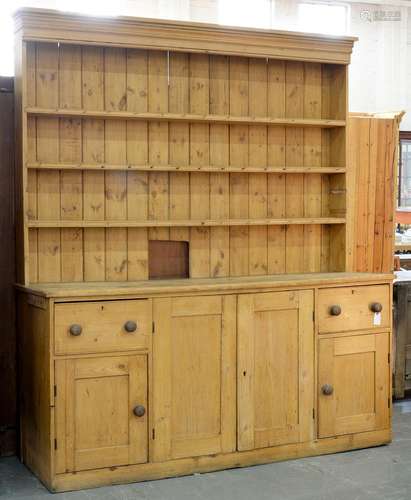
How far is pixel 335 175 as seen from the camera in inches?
173

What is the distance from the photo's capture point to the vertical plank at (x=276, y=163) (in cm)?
430

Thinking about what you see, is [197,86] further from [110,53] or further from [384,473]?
[384,473]

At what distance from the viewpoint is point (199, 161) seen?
A: 416 cm

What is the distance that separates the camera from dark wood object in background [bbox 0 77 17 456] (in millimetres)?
3873

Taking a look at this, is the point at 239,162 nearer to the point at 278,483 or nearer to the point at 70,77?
the point at 70,77

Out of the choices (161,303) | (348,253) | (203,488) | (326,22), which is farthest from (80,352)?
(326,22)

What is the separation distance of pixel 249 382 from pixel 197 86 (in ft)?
5.47

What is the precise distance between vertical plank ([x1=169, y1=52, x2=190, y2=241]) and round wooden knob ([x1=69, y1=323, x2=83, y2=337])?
94cm

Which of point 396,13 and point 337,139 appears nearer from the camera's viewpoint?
point 337,139

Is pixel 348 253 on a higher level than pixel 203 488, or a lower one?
higher

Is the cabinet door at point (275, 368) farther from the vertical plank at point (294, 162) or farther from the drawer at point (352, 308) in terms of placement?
the vertical plank at point (294, 162)

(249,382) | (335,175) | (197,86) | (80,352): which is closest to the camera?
(80,352)

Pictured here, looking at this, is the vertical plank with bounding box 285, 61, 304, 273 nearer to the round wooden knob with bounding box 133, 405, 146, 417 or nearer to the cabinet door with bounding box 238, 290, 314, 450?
the cabinet door with bounding box 238, 290, 314, 450

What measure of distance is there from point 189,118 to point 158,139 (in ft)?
0.77
